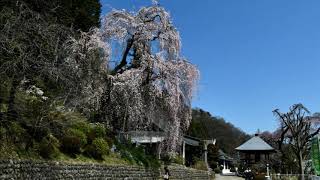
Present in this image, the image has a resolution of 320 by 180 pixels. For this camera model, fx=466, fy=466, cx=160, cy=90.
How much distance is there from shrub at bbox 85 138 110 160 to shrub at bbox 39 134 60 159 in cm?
263

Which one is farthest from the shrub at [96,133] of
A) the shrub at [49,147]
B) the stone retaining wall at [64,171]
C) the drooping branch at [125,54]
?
the drooping branch at [125,54]

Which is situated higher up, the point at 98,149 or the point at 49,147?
the point at 98,149

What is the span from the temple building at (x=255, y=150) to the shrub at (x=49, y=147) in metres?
40.1

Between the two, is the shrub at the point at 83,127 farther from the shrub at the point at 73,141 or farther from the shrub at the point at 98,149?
the shrub at the point at 73,141

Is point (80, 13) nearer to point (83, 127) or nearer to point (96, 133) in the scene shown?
point (96, 133)

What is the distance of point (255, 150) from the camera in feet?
184

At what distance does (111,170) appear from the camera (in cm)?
2183

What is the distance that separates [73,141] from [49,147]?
84.7 inches

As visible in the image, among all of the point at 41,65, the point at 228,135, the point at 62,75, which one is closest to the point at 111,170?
the point at 62,75

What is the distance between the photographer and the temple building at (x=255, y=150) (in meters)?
55.9

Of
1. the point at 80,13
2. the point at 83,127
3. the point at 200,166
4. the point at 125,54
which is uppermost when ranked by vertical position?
the point at 80,13

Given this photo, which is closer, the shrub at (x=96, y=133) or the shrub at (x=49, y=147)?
the shrub at (x=49, y=147)

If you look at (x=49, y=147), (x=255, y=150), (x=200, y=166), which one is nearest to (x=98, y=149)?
(x=49, y=147)

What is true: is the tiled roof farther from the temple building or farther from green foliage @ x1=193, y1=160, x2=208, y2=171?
green foliage @ x1=193, y1=160, x2=208, y2=171
